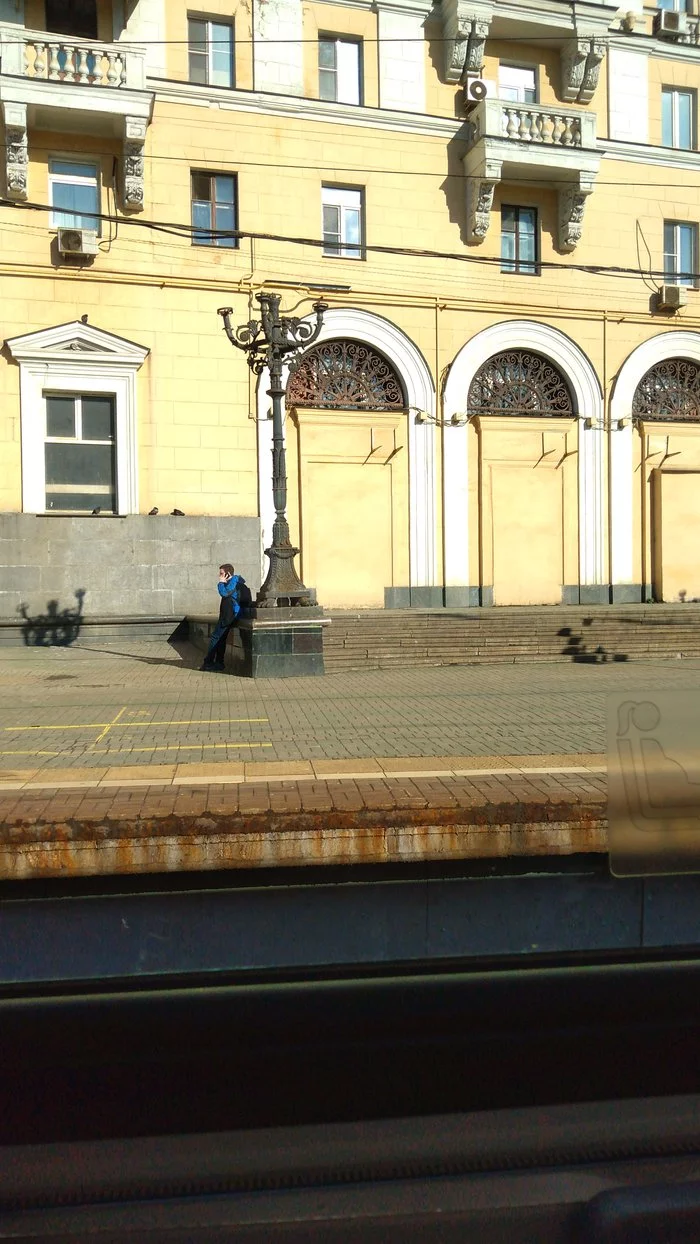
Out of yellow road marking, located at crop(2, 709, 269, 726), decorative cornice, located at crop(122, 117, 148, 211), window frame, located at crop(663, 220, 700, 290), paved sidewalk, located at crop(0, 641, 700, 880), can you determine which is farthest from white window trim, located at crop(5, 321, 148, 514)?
window frame, located at crop(663, 220, 700, 290)

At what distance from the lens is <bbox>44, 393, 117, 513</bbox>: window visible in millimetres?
21406

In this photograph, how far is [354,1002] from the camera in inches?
199

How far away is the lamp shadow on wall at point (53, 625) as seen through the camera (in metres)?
20.6

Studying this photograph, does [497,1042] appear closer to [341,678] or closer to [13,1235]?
[13,1235]

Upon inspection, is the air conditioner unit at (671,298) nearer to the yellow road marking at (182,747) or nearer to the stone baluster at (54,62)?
the stone baluster at (54,62)

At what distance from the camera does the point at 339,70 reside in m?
22.8

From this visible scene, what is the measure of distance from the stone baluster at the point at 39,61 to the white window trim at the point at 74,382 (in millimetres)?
4458

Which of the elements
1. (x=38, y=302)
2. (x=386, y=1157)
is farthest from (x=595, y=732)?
(x=38, y=302)

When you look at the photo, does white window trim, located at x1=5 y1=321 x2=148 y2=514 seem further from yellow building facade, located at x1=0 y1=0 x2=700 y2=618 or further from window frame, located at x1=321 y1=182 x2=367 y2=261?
window frame, located at x1=321 y1=182 x2=367 y2=261

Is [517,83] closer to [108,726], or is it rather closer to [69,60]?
[69,60]

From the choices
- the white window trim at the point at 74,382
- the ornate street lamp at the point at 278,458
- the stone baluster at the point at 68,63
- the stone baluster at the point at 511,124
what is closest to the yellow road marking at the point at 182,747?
the ornate street lamp at the point at 278,458

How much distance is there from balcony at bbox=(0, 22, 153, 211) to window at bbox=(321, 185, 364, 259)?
4.29 m

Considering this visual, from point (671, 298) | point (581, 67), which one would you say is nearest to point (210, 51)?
point (581, 67)

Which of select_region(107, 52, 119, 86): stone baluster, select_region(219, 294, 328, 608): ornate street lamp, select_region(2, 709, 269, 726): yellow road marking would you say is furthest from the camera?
select_region(107, 52, 119, 86): stone baluster
